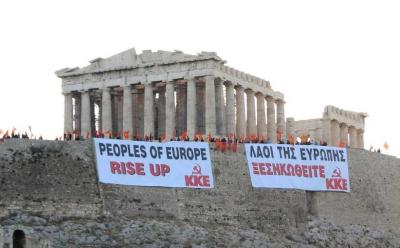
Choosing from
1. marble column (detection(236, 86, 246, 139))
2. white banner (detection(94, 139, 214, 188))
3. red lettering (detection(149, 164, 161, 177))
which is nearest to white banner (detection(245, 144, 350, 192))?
white banner (detection(94, 139, 214, 188))

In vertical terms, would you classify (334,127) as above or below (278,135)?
above

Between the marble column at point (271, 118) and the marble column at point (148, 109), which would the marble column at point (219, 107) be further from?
the marble column at point (271, 118)

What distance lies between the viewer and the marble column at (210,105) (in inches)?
3748

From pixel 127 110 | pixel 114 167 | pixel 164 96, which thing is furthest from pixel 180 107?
pixel 114 167

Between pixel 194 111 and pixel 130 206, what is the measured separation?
18602 millimetres

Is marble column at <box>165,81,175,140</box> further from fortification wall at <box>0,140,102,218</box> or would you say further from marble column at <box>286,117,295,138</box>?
fortification wall at <box>0,140,102,218</box>

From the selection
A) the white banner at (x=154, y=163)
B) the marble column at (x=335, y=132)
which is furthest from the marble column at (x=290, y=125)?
the white banner at (x=154, y=163)

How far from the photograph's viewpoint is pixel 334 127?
113 meters

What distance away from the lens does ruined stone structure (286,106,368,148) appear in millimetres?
111750

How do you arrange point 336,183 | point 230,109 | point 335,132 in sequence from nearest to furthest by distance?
point 336,183, point 230,109, point 335,132

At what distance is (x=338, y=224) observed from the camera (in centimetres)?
9006

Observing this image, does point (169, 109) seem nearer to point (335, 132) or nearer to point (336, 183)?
point (336, 183)

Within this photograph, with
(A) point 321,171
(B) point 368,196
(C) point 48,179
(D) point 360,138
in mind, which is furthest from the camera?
(D) point 360,138

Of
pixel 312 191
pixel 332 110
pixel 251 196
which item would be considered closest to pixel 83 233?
pixel 251 196
